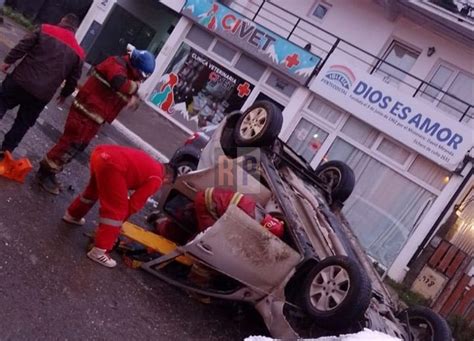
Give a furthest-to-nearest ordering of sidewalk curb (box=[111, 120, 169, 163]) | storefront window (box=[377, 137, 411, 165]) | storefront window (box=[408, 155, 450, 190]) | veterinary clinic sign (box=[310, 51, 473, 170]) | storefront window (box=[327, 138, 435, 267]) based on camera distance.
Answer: storefront window (box=[377, 137, 411, 165]) → storefront window (box=[327, 138, 435, 267]) → storefront window (box=[408, 155, 450, 190]) → veterinary clinic sign (box=[310, 51, 473, 170]) → sidewalk curb (box=[111, 120, 169, 163])

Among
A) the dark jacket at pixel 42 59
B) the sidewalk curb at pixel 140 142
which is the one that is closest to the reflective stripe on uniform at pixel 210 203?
the dark jacket at pixel 42 59

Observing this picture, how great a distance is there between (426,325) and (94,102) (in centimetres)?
400

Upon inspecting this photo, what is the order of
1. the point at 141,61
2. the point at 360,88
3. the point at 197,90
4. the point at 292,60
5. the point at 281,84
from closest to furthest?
the point at 141,61, the point at 360,88, the point at 292,60, the point at 281,84, the point at 197,90

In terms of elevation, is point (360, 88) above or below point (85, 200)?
above

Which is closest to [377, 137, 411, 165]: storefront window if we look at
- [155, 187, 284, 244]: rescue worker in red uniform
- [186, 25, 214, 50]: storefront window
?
[186, 25, 214, 50]: storefront window

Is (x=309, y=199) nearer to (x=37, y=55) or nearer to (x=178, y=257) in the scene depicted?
(x=178, y=257)

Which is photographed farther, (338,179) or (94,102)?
(338,179)

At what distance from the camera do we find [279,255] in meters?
4.55

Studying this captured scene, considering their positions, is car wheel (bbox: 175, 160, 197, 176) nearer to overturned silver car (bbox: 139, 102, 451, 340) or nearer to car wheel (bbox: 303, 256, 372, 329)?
overturned silver car (bbox: 139, 102, 451, 340)

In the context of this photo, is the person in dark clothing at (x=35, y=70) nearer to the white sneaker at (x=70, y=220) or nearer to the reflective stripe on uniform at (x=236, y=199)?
the white sneaker at (x=70, y=220)

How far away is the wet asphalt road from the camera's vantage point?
11.9ft

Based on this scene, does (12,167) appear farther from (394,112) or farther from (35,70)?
(394,112)

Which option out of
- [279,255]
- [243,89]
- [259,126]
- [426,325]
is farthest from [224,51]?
[279,255]

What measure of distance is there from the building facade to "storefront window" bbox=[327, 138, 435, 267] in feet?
0.07
